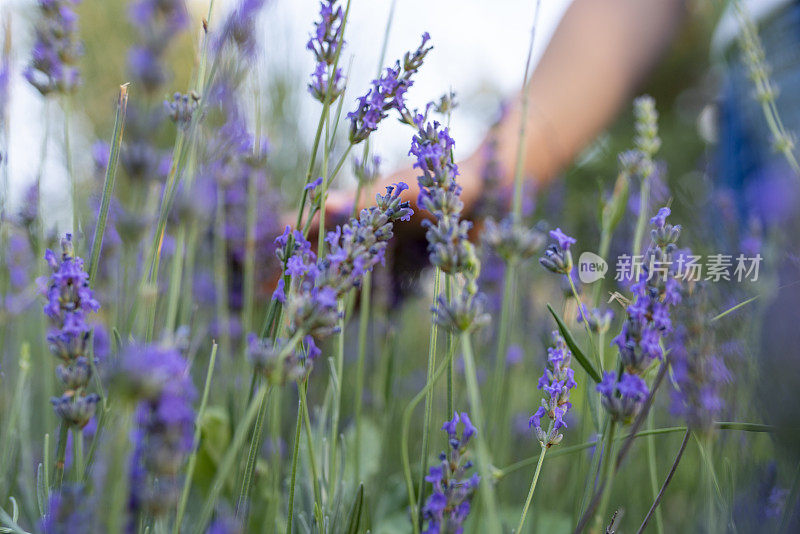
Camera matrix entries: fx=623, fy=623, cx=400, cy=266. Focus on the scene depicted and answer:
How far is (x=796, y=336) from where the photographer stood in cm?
43

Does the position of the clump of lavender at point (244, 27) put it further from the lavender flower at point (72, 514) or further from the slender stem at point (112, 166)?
the lavender flower at point (72, 514)

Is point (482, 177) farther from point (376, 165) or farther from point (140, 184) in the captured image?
point (140, 184)

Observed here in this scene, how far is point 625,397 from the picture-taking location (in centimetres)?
35

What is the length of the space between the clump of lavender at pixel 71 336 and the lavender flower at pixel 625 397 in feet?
0.99

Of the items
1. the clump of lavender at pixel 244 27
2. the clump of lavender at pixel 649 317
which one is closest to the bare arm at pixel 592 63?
the clump of lavender at pixel 244 27

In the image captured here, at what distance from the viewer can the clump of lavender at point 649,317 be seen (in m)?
0.36

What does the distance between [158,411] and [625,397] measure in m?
0.25

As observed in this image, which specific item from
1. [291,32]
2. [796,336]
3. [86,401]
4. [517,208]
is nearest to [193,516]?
[86,401]

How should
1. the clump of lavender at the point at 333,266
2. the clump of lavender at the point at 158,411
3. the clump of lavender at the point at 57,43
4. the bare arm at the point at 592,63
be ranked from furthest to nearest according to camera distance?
the bare arm at the point at 592,63
the clump of lavender at the point at 57,43
the clump of lavender at the point at 333,266
the clump of lavender at the point at 158,411

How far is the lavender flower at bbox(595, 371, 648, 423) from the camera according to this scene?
0.35 m

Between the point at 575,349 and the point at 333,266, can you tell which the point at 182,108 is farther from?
the point at 575,349

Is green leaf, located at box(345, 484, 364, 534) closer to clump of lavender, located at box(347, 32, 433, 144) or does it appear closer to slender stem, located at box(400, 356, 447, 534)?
slender stem, located at box(400, 356, 447, 534)

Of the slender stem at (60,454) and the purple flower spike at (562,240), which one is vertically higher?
the purple flower spike at (562,240)

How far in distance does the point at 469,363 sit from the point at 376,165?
15.9 inches
